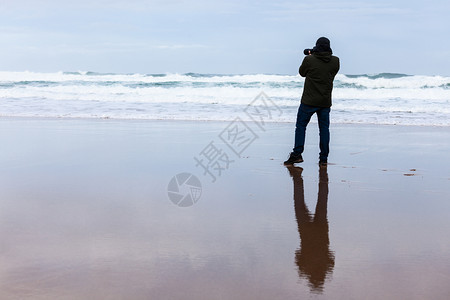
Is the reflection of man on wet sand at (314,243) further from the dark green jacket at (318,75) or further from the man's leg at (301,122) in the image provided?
the dark green jacket at (318,75)

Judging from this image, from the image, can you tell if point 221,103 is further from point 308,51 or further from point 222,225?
point 222,225

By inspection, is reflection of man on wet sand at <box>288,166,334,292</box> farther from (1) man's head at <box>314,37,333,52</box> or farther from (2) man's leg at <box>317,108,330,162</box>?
(1) man's head at <box>314,37,333,52</box>

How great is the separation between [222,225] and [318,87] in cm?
358

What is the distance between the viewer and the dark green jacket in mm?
7094

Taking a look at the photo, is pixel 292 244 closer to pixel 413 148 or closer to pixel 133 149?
pixel 133 149

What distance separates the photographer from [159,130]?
36.9 ft

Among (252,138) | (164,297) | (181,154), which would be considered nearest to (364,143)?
(252,138)

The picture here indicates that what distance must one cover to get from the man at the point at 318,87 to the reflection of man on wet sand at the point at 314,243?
5.99 feet

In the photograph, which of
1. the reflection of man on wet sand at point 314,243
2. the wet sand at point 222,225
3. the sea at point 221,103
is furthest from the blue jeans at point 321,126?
the sea at point 221,103

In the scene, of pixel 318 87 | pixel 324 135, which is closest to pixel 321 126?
pixel 324 135

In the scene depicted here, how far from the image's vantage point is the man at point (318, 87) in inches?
279

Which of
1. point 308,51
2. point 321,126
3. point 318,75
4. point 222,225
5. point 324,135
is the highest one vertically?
point 308,51

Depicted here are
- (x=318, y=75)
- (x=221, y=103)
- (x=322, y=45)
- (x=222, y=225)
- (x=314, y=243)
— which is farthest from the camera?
(x=221, y=103)

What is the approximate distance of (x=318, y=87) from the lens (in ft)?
23.5
